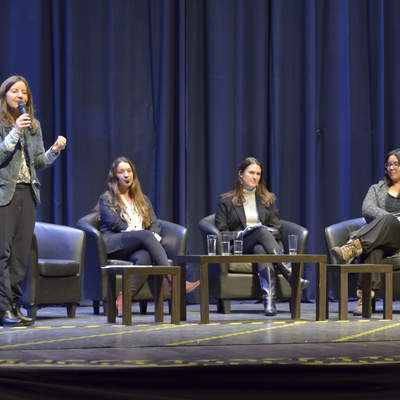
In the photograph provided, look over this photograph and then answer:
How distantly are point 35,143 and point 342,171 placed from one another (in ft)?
11.0

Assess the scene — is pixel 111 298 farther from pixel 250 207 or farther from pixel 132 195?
pixel 250 207

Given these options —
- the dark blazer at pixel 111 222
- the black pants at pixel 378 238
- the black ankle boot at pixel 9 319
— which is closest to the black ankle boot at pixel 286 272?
the black pants at pixel 378 238

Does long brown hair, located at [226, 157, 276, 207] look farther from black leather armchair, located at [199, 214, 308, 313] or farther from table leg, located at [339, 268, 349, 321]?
table leg, located at [339, 268, 349, 321]

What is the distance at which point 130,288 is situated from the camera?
15.8ft

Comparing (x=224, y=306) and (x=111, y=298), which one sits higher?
(x=111, y=298)

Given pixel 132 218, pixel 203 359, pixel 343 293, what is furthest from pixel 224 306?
pixel 203 359

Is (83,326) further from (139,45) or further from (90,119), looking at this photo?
(139,45)

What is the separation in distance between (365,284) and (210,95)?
7.80 ft

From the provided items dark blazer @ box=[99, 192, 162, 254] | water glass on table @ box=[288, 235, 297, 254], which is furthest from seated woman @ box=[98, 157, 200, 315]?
water glass on table @ box=[288, 235, 297, 254]

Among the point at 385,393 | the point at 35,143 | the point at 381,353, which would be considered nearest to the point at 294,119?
the point at 35,143

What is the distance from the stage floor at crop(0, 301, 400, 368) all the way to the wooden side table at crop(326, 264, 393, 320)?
0.09 m

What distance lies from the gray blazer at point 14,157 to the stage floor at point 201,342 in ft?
2.47

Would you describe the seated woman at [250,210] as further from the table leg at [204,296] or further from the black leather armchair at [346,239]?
the table leg at [204,296]

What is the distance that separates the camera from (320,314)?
16.9 feet
